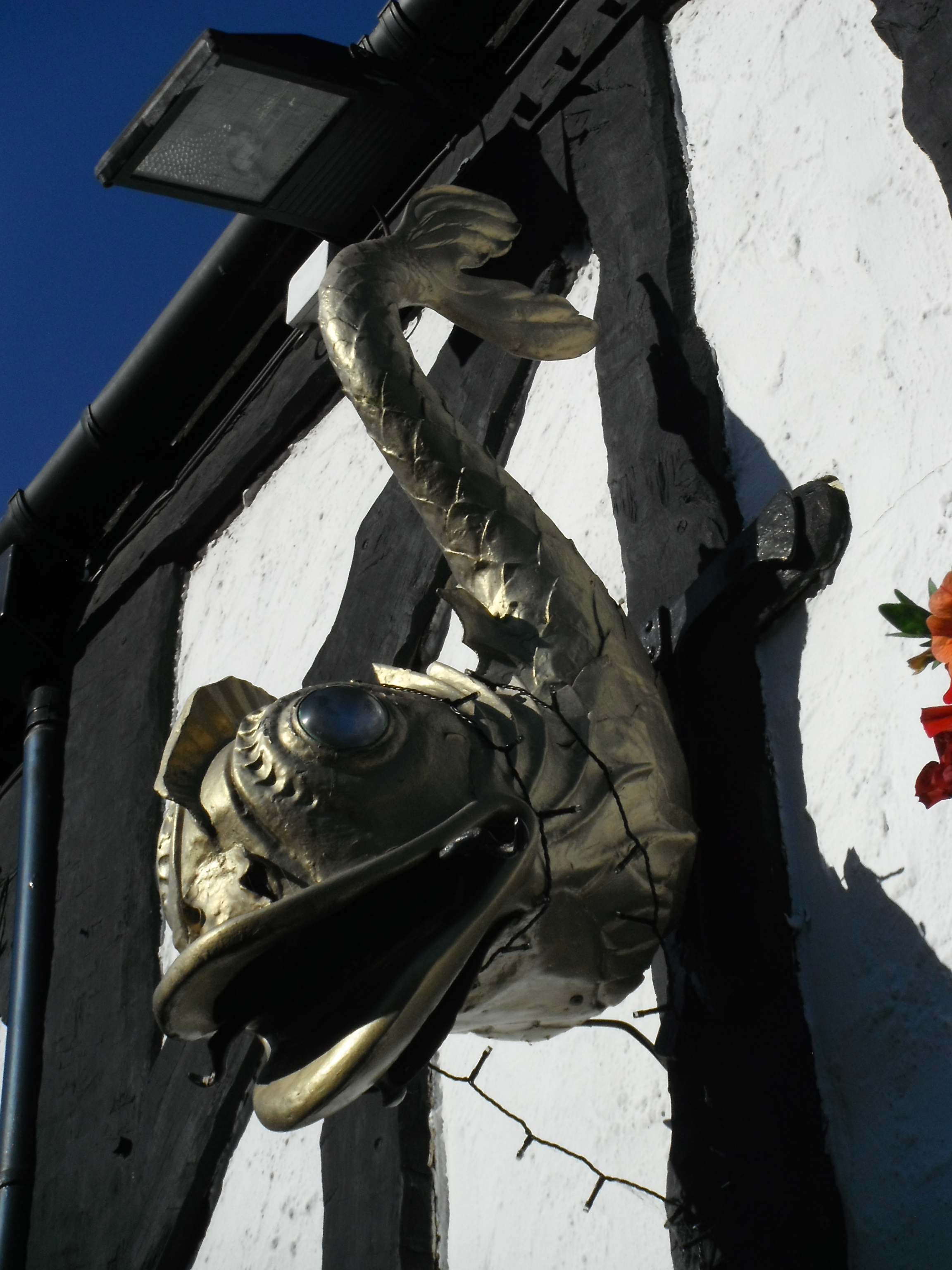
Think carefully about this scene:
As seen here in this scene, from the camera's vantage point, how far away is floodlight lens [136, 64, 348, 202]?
282 cm

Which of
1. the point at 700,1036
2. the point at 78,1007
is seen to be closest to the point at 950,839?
the point at 700,1036

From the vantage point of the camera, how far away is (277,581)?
2.93 metres

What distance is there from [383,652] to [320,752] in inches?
39.6

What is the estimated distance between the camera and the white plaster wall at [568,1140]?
1656 mm

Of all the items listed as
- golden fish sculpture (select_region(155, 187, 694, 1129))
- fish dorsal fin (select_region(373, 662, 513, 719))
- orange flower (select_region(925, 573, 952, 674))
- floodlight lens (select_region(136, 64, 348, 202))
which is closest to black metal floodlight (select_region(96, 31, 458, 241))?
floodlight lens (select_region(136, 64, 348, 202))

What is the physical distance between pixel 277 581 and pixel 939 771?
5.89 feet

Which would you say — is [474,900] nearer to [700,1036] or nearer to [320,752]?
[320,752]

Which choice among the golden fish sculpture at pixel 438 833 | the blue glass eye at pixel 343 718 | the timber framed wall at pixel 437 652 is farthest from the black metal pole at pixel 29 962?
the blue glass eye at pixel 343 718

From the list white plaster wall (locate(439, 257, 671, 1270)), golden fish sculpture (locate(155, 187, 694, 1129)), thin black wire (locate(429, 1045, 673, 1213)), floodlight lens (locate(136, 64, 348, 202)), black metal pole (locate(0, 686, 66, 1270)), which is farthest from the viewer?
floodlight lens (locate(136, 64, 348, 202))

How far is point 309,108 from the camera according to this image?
9.48 ft

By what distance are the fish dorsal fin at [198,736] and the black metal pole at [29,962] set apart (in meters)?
1.38

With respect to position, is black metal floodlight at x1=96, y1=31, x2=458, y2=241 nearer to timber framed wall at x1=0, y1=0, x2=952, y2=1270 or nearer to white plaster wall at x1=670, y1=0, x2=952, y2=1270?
timber framed wall at x1=0, y1=0, x2=952, y2=1270

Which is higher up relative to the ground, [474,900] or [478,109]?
[478,109]

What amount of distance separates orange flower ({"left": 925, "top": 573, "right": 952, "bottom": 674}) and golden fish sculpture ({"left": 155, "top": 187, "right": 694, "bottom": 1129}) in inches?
15.3
